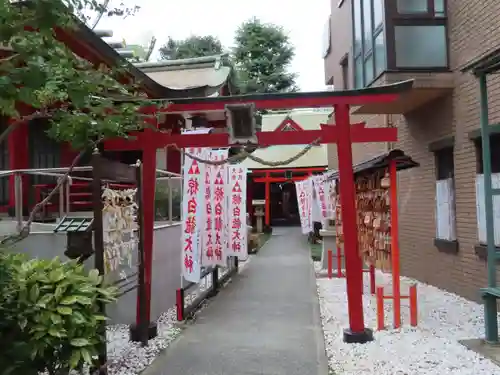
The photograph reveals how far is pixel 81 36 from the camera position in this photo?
679 cm

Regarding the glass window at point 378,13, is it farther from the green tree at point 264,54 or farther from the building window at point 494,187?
the green tree at point 264,54

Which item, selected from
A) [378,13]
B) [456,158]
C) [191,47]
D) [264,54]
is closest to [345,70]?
[378,13]

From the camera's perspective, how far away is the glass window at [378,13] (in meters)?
10.5

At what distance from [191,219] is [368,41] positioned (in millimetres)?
5729

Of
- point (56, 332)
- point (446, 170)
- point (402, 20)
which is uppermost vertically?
point (402, 20)

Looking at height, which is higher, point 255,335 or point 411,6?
point 411,6

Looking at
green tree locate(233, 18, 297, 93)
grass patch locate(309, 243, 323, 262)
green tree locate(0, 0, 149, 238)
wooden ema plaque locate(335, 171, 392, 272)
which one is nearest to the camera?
green tree locate(0, 0, 149, 238)

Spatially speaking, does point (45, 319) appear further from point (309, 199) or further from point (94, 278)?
point (309, 199)

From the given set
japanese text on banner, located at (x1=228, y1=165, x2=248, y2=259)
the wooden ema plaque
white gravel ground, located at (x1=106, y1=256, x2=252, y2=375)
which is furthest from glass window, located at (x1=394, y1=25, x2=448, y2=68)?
white gravel ground, located at (x1=106, y1=256, x2=252, y2=375)

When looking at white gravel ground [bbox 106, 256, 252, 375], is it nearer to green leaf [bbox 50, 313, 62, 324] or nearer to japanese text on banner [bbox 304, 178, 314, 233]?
green leaf [bbox 50, 313, 62, 324]

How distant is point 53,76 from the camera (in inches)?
147

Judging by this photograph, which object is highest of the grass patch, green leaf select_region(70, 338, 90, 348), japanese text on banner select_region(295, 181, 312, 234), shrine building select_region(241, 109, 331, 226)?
shrine building select_region(241, 109, 331, 226)

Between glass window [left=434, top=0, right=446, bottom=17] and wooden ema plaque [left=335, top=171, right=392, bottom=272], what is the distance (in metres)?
3.57

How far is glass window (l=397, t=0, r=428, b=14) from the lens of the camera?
33.9 ft
